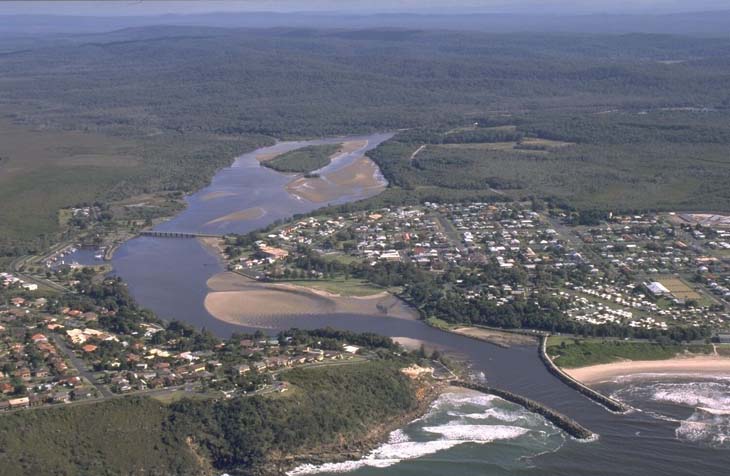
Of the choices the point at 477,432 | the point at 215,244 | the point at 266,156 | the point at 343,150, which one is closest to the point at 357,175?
the point at 343,150

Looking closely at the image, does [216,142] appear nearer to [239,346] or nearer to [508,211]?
[508,211]

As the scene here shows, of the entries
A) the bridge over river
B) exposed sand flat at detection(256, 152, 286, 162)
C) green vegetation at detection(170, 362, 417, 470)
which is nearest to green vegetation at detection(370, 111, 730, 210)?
exposed sand flat at detection(256, 152, 286, 162)

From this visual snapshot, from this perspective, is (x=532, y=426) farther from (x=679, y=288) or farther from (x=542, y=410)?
(x=679, y=288)

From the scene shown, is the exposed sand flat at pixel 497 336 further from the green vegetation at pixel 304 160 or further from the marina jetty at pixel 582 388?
the green vegetation at pixel 304 160

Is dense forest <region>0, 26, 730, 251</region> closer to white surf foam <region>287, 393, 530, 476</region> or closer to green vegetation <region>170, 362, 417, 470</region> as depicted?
green vegetation <region>170, 362, 417, 470</region>

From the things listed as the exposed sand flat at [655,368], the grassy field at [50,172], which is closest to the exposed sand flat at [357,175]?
the grassy field at [50,172]

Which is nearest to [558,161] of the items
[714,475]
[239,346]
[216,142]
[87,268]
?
[216,142]
